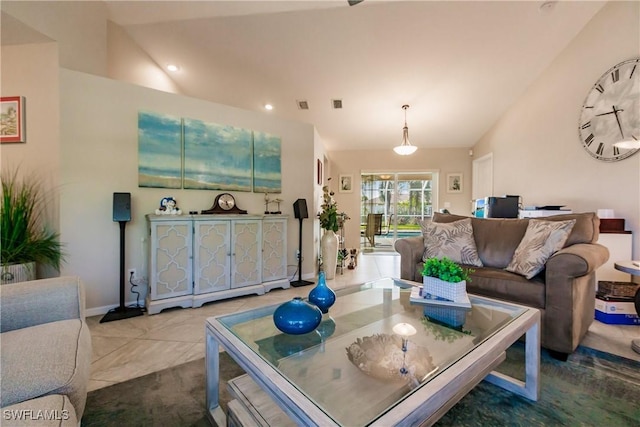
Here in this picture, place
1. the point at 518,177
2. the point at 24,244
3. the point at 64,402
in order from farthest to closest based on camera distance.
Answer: the point at 518,177
the point at 24,244
the point at 64,402

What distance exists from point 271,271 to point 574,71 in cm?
451

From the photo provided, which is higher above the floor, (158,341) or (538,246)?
(538,246)

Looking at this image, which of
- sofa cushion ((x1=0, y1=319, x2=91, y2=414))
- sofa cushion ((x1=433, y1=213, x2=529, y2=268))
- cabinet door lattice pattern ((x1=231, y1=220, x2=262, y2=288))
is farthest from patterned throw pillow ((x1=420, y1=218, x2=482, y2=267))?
sofa cushion ((x1=0, y1=319, x2=91, y2=414))

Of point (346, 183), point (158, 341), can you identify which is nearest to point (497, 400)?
point (158, 341)

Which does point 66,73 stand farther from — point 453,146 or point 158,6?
point 453,146

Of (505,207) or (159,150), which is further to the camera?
(505,207)

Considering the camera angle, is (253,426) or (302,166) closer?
(253,426)

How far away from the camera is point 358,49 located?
10.8 ft

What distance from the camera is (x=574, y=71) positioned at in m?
3.30

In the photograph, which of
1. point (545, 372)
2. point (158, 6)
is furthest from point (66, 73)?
point (545, 372)

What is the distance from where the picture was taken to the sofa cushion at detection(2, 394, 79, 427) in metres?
0.69

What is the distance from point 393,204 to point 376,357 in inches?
226

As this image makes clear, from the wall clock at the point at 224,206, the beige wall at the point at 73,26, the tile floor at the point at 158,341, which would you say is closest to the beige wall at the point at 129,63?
the beige wall at the point at 73,26

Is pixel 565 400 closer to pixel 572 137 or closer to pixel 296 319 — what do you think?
pixel 296 319
